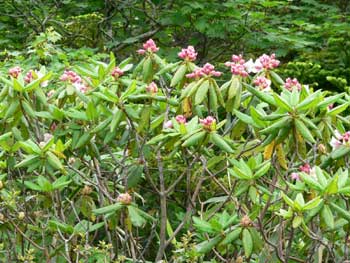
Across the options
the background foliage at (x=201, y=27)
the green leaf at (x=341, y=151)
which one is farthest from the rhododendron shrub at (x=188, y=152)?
the background foliage at (x=201, y=27)

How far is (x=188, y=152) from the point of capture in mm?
2797

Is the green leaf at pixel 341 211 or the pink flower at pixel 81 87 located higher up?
the pink flower at pixel 81 87

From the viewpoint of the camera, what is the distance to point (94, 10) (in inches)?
274

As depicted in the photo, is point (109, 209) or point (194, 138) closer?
point (194, 138)

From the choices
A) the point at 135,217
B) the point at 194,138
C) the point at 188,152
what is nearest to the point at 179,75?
the point at 188,152

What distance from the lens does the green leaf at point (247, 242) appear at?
2404mm

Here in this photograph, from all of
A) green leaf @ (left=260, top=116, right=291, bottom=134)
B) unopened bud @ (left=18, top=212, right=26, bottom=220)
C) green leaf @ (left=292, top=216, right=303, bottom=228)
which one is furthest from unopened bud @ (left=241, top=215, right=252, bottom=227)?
unopened bud @ (left=18, top=212, right=26, bottom=220)

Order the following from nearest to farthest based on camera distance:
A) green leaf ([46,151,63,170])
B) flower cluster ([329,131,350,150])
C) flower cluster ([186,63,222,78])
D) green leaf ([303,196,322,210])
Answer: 1. green leaf ([303,196,322,210])
2. flower cluster ([329,131,350,150])
3. green leaf ([46,151,63,170])
4. flower cluster ([186,63,222,78])

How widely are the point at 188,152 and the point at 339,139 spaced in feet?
2.06

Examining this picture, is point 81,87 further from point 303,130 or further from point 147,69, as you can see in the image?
point 303,130

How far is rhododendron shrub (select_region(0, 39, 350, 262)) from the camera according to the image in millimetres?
2383

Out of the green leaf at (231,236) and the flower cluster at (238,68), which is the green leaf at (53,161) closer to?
the green leaf at (231,236)

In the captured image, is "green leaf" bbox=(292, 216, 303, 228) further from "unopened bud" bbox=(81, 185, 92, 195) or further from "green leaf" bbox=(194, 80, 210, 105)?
"unopened bud" bbox=(81, 185, 92, 195)

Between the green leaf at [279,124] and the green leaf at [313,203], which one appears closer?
the green leaf at [313,203]
